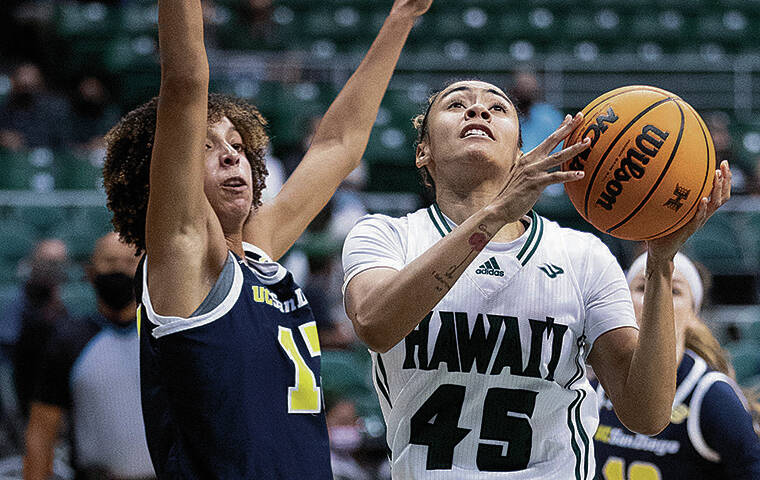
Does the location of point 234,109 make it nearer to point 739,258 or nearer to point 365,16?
point 739,258

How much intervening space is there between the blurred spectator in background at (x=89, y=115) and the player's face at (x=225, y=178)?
8.08 meters

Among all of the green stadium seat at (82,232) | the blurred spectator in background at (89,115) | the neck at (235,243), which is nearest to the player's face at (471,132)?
the neck at (235,243)

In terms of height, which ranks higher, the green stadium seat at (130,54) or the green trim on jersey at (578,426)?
the green stadium seat at (130,54)

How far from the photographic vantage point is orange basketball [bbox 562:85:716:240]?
2475 mm

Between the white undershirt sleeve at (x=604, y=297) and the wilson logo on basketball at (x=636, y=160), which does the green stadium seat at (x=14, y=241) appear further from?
the wilson logo on basketball at (x=636, y=160)

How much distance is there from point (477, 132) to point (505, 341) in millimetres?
602

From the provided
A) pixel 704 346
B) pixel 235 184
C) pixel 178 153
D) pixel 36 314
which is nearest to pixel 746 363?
pixel 704 346

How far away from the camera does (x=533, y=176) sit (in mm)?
2307

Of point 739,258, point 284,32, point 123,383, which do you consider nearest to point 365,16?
point 284,32

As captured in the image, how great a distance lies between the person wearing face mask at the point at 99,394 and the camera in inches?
160

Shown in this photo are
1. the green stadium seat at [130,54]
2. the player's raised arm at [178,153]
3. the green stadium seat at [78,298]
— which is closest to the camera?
the player's raised arm at [178,153]

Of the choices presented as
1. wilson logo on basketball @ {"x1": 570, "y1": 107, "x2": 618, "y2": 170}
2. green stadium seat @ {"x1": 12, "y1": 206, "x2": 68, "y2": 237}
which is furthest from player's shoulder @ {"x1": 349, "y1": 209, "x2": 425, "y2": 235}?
green stadium seat @ {"x1": 12, "y1": 206, "x2": 68, "y2": 237}

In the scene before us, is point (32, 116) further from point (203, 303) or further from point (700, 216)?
point (700, 216)

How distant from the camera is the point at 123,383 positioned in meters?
4.08
